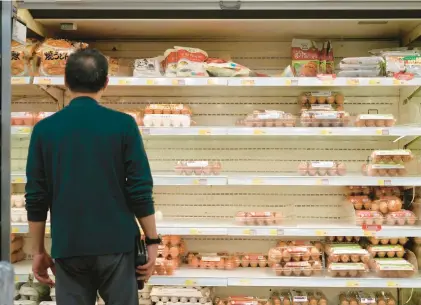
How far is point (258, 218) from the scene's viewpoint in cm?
385

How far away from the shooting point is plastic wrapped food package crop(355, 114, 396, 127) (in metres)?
3.78

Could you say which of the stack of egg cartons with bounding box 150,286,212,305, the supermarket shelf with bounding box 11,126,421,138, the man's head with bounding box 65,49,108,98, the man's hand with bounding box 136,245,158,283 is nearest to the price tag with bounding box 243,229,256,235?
the stack of egg cartons with bounding box 150,286,212,305

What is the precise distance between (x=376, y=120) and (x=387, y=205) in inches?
24.4

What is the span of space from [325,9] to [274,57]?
0.79m

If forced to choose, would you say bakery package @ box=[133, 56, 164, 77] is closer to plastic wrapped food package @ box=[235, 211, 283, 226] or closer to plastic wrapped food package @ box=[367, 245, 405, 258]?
plastic wrapped food package @ box=[235, 211, 283, 226]

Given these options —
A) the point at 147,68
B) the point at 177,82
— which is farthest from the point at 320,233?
the point at 147,68

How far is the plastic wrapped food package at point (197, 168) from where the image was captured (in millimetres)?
3848

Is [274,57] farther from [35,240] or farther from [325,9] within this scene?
[35,240]

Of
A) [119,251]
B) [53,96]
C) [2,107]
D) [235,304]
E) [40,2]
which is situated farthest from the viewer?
[53,96]

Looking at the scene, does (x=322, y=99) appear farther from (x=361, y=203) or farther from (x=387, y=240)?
(x=387, y=240)

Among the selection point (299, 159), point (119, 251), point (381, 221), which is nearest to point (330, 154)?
point (299, 159)

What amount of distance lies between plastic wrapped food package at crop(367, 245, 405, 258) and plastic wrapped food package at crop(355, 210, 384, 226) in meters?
0.21

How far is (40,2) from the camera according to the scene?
3584 mm

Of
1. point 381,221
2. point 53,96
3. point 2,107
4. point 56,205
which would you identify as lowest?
point 381,221
